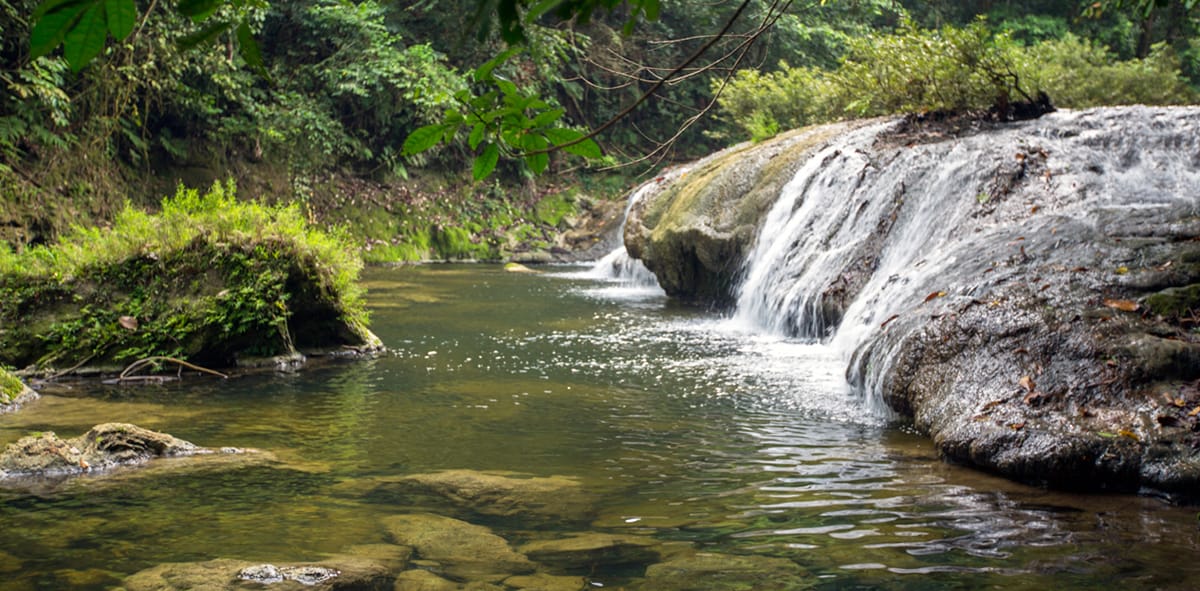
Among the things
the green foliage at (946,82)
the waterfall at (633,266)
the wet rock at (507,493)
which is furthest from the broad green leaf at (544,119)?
the waterfall at (633,266)

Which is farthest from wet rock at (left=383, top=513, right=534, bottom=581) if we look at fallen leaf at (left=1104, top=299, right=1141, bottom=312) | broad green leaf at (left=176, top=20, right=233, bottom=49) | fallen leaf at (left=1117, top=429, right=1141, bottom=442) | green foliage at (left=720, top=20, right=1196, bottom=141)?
green foliage at (left=720, top=20, right=1196, bottom=141)

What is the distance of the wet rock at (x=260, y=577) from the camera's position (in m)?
3.50

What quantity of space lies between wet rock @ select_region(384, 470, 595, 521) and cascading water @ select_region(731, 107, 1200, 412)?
2728mm

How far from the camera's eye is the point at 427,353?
30.3 ft

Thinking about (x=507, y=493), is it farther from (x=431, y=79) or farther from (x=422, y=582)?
(x=431, y=79)

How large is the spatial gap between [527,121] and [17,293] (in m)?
7.38

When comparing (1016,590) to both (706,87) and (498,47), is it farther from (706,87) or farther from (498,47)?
(706,87)

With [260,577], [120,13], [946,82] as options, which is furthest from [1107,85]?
[120,13]

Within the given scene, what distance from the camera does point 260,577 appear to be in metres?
3.58

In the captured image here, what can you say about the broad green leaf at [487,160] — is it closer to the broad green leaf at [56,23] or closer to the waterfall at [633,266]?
the broad green leaf at [56,23]

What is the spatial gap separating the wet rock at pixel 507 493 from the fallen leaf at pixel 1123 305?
339 centimetres

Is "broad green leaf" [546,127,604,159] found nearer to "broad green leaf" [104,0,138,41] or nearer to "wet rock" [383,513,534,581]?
"broad green leaf" [104,0,138,41]

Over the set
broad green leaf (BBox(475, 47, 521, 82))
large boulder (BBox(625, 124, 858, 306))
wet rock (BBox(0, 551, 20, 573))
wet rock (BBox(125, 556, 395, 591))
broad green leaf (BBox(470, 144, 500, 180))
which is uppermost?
large boulder (BBox(625, 124, 858, 306))

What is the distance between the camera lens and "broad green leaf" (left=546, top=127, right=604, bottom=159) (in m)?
2.07
